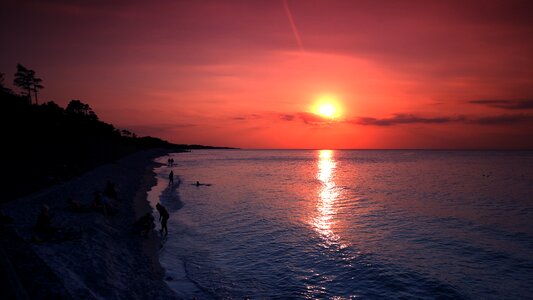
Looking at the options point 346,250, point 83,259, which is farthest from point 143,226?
point 346,250

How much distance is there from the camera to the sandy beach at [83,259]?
9.54 metres

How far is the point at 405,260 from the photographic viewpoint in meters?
18.6

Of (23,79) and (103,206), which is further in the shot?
(23,79)

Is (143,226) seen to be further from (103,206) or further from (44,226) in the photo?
(44,226)

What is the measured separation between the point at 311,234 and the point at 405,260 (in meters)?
7.65

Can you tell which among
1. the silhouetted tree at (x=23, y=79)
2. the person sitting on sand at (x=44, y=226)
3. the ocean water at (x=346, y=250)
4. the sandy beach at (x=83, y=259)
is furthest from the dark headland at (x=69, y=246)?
the silhouetted tree at (x=23, y=79)

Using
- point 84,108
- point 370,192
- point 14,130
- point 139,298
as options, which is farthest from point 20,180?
point 84,108

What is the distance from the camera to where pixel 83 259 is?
13500 mm

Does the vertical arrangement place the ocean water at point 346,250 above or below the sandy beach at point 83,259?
below

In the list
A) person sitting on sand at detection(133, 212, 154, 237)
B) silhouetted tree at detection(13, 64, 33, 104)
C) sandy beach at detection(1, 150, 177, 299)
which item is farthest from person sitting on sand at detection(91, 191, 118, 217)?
silhouetted tree at detection(13, 64, 33, 104)

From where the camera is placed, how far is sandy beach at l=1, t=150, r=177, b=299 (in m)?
9.54

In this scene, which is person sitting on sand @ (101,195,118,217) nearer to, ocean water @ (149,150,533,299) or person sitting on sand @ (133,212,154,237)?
person sitting on sand @ (133,212,154,237)

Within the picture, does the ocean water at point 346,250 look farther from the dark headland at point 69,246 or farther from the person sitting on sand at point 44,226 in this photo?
the person sitting on sand at point 44,226

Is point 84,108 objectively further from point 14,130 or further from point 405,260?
point 405,260
